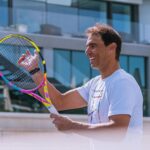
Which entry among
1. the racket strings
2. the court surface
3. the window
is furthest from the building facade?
the court surface

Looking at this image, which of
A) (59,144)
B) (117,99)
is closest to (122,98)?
(117,99)

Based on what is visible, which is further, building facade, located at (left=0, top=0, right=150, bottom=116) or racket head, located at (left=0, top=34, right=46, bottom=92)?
building facade, located at (left=0, top=0, right=150, bottom=116)

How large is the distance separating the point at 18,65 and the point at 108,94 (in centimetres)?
86

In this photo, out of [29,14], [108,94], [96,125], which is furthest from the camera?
[29,14]

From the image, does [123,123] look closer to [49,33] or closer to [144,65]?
[49,33]

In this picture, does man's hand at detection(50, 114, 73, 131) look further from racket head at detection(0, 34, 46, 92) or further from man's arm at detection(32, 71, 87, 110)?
racket head at detection(0, 34, 46, 92)

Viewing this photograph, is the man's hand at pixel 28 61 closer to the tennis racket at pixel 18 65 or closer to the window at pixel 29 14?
the tennis racket at pixel 18 65

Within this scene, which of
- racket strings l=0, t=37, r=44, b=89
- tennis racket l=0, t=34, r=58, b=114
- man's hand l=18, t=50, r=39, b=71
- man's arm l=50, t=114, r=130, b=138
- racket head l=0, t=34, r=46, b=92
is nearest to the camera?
man's arm l=50, t=114, r=130, b=138

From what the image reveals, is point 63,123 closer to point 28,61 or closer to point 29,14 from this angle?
point 28,61

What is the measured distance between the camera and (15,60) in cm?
383

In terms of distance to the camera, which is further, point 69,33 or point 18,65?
point 69,33

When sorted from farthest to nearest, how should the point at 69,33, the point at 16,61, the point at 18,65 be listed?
1. the point at 69,33
2. the point at 16,61
3. the point at 18,65

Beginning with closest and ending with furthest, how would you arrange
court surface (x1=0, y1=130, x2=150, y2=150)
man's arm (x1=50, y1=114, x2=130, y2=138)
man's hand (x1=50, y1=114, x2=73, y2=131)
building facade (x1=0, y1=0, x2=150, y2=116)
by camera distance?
court surface (x1=0, y1=130, x2=150, y2=150), man's arm (x1=50, y1=114, x2=130, y2=138), man's hand (x1=50, y1=114, x2=73, y2=131), building facade (x1=0, y1=0, x2=150, y2=116)

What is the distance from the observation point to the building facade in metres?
17.9
